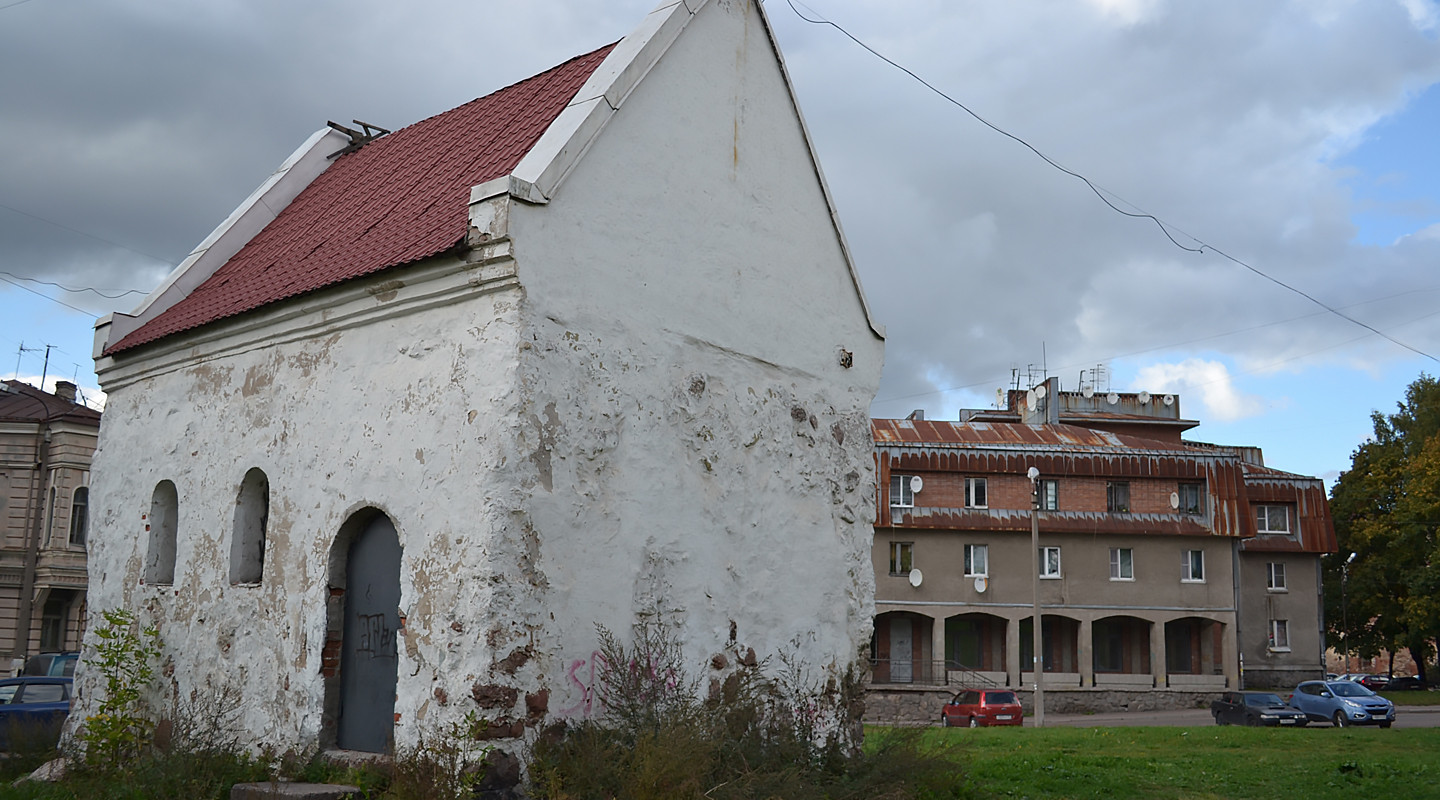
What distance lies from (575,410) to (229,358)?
4.57 meters

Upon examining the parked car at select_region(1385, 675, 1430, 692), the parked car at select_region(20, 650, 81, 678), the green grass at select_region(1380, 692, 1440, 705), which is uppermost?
the parked car at select_region(20, 650, 81, 678)

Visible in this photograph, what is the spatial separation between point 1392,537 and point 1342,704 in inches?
952

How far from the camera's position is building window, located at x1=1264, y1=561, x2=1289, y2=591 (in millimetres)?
46344

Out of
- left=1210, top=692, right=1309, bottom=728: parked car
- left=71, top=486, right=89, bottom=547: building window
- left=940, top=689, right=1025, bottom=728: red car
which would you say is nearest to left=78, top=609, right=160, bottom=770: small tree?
left=940, top=689, right=1025, bottom=728: red car

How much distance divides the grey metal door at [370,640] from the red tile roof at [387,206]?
2.37m

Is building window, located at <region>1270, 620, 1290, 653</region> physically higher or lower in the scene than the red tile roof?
lower

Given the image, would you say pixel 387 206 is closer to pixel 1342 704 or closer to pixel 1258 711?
pixel 1258 711

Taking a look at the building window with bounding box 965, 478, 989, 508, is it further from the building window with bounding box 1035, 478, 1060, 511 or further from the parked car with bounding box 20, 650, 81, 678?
the parked car with bounding box 20, 650, 81, 678

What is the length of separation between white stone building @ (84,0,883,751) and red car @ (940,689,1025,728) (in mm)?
18874

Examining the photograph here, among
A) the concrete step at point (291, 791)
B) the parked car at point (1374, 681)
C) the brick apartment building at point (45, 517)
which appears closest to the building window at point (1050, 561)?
the parked car at point (1374, 681)

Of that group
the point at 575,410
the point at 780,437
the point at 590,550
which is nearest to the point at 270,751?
the point at 590,550

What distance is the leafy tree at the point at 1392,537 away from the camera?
145 ft

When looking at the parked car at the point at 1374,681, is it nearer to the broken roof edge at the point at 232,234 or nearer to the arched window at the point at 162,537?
the broken roof edge at the point at 232,234

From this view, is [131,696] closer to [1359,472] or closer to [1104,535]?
[1104,535]
